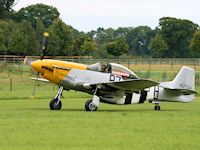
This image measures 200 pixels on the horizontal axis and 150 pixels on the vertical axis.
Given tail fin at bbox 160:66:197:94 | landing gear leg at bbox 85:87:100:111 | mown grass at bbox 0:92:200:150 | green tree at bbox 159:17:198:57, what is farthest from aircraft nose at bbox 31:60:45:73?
green tree at bbox 159:17:198:57

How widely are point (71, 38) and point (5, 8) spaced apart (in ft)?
81.2

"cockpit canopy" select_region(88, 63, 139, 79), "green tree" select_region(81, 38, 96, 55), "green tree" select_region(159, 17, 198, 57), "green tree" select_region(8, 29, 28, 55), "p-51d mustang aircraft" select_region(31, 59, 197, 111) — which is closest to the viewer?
"p-51d mustang aircraft" select_region(31, 59, 197, 111)

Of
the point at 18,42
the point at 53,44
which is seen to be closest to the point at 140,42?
the point at 53,44

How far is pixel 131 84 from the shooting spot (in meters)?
23.4

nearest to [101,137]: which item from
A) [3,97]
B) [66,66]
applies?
[66,66]

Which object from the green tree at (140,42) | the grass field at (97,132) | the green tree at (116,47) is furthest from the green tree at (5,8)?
the grass field at (97,132)

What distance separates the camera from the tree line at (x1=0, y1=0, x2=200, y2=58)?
8475 cm

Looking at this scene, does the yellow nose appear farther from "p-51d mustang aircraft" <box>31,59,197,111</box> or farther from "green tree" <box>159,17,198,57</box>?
"green tree" <box>159,17,198,57</box>

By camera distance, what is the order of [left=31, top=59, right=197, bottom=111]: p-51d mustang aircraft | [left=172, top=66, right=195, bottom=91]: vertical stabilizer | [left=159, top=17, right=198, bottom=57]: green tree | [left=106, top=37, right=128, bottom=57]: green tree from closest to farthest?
[left=31, top=59, right=197, bottom=111]: p-51d mustang aircraft, [left=172, top=66, right=195, bottom=91]: vertical stabilizer, [left=106, top=37, right=128, bottom=57]: green tree, [left=159, top=17, right=198, bottom=57]: green tree

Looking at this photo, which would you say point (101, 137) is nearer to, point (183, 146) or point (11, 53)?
point (183, 146)

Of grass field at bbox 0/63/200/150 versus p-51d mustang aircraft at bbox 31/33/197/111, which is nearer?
grass field at bbox 0/63/200/150

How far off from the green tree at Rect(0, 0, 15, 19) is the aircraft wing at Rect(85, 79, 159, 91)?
85.8m

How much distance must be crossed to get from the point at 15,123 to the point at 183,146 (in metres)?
5.68

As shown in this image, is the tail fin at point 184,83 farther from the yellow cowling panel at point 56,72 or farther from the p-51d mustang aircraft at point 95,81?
the yellow cowling panel at point 56,72
